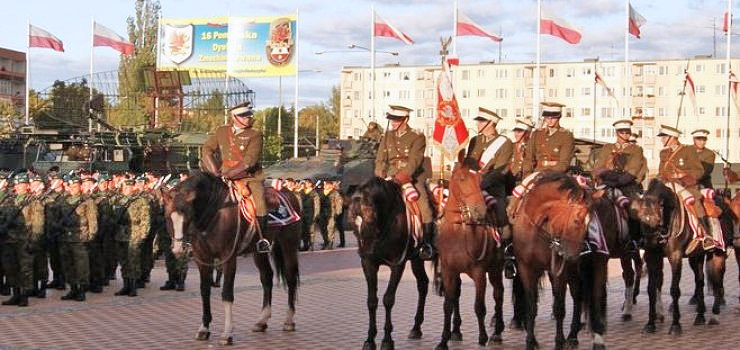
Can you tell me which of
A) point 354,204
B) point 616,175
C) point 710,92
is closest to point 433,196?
point 354,204

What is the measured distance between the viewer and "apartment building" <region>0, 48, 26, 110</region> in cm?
12125

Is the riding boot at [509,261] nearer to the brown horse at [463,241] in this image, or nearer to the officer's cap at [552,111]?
the brown horse at [463,241]

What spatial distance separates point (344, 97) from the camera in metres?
101

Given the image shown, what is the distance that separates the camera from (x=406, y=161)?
525 inches

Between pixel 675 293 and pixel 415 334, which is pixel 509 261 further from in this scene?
pixel 675 293

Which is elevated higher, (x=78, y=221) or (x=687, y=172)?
(x=687, y=172)

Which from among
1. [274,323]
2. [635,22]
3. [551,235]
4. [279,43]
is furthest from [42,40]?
[551,235]

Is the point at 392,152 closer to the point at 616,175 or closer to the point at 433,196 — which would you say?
the point at 433,196

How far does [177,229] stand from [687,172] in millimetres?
7413

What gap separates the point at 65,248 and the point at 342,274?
21.9 feet

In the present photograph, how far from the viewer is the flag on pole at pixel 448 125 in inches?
677

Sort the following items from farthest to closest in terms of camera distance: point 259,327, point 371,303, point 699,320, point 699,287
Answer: point 699,287 → point 699,320 → point 259,327 → point 371,303

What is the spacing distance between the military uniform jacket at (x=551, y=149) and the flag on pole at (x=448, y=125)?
3.35 meters

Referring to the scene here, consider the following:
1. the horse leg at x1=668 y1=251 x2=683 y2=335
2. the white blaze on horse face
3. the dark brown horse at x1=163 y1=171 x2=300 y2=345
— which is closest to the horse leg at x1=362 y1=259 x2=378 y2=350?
the dark brown horse at x1=163 y1=171 x2=300 y2=345
